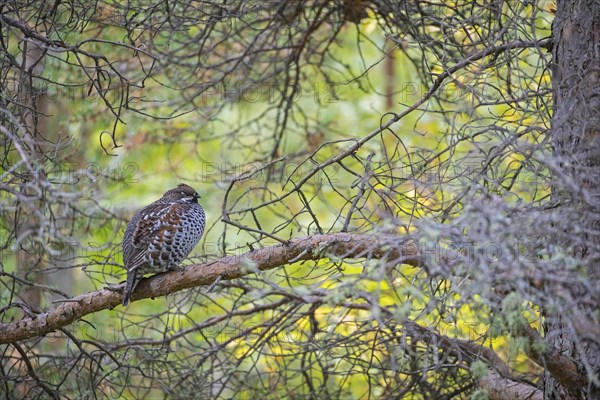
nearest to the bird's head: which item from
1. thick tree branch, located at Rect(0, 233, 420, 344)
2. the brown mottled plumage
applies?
the brown mottled plumage

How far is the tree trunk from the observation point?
12.3 feet

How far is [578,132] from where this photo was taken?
4.19 m

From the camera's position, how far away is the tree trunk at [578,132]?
3738 mm

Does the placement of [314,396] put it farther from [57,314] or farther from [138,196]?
[138,196]

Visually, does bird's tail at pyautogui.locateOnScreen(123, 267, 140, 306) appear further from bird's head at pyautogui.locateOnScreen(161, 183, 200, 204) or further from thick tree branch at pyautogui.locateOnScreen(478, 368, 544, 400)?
thick tree branch at pyautogui.locateOnScreen(478, 368, 544, 400)

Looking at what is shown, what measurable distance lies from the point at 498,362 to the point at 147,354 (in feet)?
8.04

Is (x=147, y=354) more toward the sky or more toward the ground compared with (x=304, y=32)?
more toward the ground

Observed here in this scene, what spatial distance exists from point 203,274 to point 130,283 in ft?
2.38

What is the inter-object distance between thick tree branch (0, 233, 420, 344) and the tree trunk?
920 mm

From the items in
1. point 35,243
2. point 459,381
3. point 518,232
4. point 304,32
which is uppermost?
point 304,32

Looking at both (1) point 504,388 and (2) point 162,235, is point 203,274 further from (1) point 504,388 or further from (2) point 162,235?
(1) point 504,388

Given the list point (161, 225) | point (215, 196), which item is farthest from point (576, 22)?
point (215, 196)

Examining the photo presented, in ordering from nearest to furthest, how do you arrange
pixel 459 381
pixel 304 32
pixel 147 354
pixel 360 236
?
pixel 360 236 → pixel 147 354 → pixel 459 381 → pixel 304 32

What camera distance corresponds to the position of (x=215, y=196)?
11.7 metres
